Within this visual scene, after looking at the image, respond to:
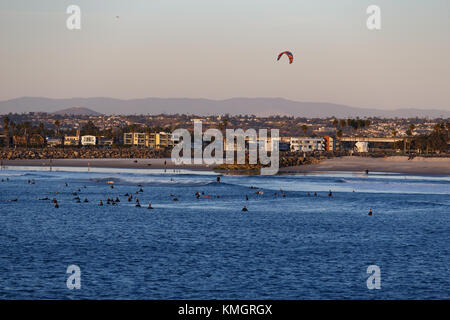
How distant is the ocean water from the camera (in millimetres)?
29203

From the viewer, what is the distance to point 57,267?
1319 inches

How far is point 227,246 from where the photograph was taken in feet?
134

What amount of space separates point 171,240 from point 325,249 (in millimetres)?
9635

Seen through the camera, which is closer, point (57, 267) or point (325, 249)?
point (57, 267)

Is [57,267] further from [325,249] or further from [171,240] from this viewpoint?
[325,249]

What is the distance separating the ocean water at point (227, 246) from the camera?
29.2 meters

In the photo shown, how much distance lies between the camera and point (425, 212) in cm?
5988

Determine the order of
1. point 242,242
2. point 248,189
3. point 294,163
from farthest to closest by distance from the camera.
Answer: point 294,163 < point 248,189 < point 242,242
